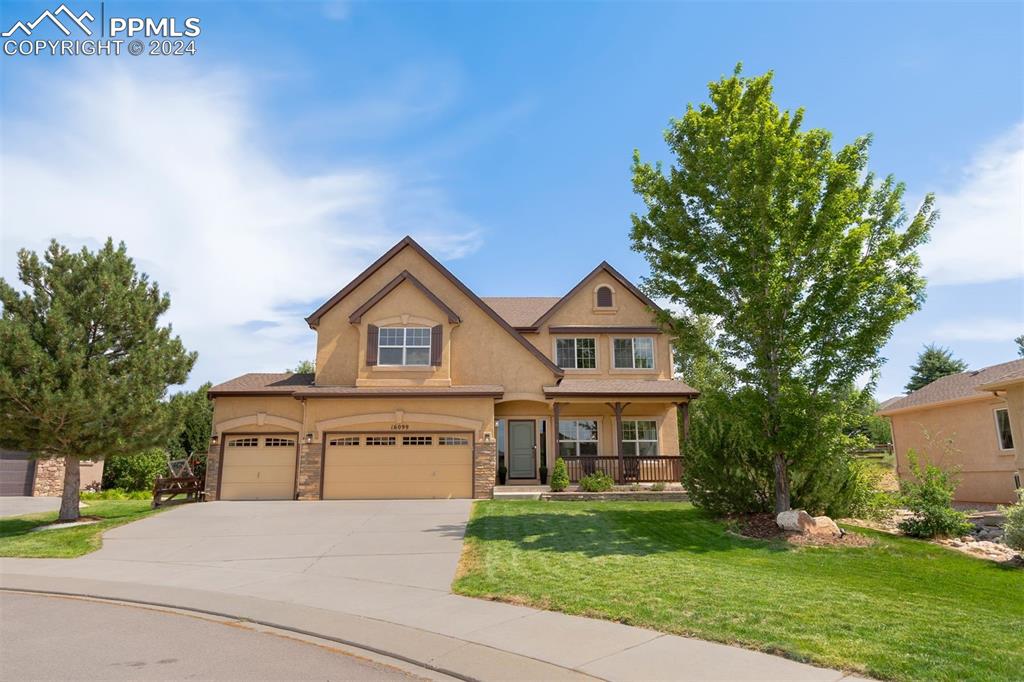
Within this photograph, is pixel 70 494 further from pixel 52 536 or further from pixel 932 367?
pixel 932 367

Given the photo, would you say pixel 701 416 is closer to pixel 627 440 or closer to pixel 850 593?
pixel 850 593

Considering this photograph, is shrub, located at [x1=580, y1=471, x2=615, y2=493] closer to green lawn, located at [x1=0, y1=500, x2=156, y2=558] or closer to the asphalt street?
green lawn, located at [x1=0, y1=500, x2=156, y2=558]

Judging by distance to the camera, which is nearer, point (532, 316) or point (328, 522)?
point (328, 522)

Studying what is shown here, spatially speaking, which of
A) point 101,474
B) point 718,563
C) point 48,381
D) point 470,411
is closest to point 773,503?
point 718,563

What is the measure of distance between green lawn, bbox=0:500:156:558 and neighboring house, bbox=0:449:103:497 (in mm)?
8650

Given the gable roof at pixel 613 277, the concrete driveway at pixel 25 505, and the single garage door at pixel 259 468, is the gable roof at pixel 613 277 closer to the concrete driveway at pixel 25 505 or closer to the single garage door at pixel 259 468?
the single garage door at pixel 259 468

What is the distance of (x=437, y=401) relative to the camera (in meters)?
21.2

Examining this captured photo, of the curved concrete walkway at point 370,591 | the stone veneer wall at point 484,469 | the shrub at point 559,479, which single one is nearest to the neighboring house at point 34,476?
the curved concrete walkway at point 370,591

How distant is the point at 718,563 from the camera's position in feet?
33.6

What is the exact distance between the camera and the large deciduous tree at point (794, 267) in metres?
13.0

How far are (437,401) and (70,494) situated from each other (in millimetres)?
11240

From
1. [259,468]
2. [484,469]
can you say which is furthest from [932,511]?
[259,468]

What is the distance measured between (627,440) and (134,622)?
19.2 meters

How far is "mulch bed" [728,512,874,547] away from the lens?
11.9m
